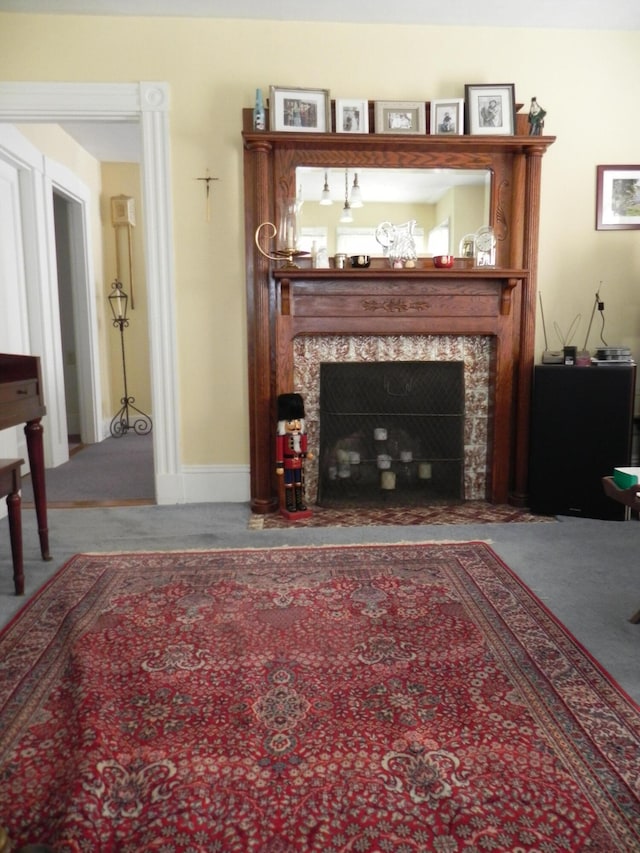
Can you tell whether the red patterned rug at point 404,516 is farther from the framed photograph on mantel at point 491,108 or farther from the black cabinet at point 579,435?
the framed photograph on mantel at point 491,108

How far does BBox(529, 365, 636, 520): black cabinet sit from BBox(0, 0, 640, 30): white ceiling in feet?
6.27

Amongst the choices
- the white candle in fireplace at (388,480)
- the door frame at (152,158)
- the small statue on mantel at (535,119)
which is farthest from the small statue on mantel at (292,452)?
→ the small statue on mantel at (535,119)

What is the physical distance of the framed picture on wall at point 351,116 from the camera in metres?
3.30

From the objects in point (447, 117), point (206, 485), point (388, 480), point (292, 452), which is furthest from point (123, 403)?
point (447, 117)

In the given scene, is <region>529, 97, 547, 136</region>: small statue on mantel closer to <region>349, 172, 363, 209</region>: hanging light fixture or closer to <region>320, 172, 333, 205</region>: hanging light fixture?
<region>349, 172, 363, 209</region>: hanging light fixture

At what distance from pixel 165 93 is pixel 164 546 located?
2.42m

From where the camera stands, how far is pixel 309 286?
333cm

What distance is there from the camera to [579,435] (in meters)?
3.22

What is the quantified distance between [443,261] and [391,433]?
1.01m

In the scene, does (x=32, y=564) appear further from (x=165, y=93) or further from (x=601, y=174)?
(x=601, y=174)

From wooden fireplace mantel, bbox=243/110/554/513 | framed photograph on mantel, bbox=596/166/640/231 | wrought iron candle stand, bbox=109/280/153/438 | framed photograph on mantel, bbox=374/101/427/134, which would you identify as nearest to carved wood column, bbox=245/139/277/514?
wooden fireplace mantel, bbox=243/110/554/513

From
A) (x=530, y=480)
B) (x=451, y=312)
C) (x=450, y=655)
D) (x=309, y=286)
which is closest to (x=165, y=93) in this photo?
(x=309, y=286)

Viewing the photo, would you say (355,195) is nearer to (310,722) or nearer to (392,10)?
(392,10)

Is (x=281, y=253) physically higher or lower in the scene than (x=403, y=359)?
higher
